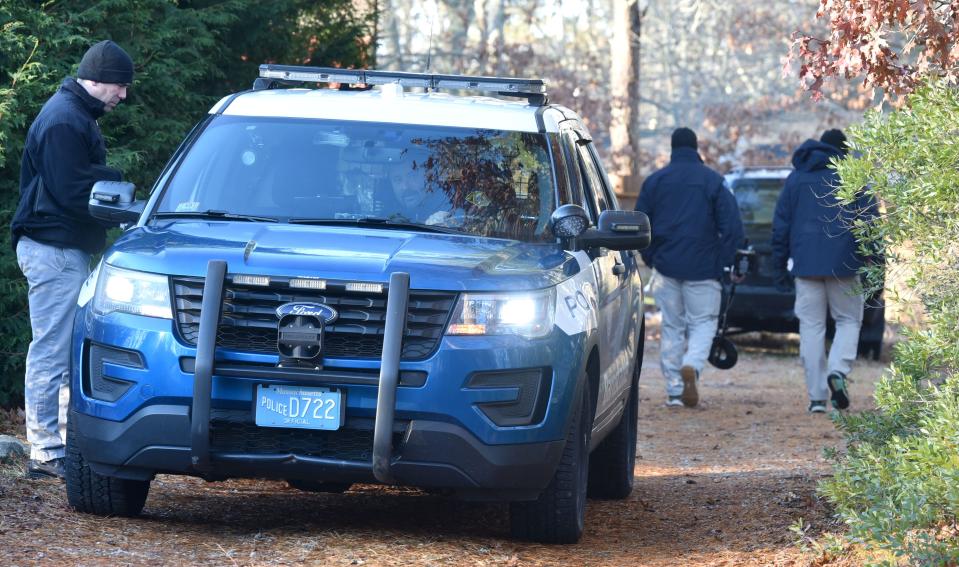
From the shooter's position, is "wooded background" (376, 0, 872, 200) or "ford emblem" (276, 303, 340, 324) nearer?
A: "ford emblem" (276, 303, 340, 324)

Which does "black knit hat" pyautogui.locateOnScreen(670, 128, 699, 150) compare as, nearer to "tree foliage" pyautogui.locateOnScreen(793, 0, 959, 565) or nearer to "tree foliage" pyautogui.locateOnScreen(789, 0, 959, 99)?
"tree foliage" pyautogui.locateOnScreen(789, 0, 959, 99)

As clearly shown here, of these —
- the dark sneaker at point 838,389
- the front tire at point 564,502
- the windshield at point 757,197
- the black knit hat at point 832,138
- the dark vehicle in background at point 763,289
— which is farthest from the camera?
the windshield at point 757,197

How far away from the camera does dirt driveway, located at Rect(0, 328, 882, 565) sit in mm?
5711

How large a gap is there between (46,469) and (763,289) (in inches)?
385

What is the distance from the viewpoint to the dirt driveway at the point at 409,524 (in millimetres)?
5711

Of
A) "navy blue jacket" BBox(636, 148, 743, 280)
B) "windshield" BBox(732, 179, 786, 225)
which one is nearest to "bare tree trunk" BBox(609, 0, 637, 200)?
"windshield" BBox(732, 179, 786, 225)

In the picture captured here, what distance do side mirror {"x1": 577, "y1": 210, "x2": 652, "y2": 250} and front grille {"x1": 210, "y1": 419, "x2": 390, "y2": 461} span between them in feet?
4.59

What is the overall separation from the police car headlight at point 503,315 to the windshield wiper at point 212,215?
119 cm

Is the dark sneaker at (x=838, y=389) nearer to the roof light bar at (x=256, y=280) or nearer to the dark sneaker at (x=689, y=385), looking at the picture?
the dark sneaker at (x=689, y=385)

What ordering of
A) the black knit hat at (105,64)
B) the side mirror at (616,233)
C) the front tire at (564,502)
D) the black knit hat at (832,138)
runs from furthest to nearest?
1. the black knit hat at (832,138)
2. the black knit hat at (105,64)
3. the side mirror at (616,233)
4. the front tire at (564,502)

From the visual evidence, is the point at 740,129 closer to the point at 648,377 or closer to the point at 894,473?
the point at 648,377

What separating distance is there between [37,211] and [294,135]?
141 centimetres

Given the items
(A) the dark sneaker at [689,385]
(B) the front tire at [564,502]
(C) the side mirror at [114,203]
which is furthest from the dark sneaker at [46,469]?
(A) the dark sneaker at [689,385]

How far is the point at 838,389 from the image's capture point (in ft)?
38.2
